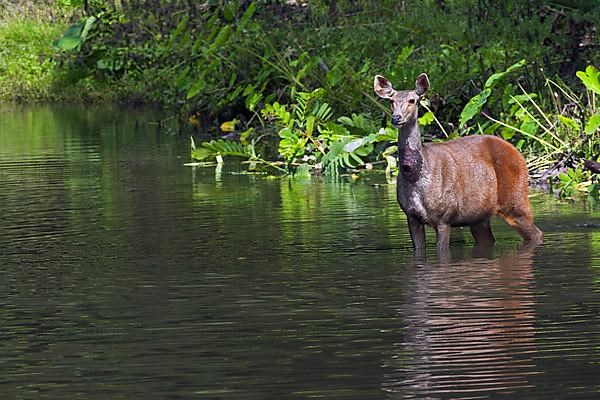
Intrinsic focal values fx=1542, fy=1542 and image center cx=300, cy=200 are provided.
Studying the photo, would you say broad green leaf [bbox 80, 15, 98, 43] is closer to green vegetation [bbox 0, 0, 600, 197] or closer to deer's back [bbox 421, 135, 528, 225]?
green vegetation [bbox 0, 0, 600, 197]

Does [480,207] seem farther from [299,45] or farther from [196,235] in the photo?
[299,45]

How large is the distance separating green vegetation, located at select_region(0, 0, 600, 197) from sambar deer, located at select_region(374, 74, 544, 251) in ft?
10.3

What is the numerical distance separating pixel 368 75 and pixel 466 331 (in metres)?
13.1

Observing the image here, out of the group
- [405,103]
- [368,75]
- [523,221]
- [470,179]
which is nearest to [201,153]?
[368,75]

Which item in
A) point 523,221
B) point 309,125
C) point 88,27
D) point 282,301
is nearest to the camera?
point 282,301

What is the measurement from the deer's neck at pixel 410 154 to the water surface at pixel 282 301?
65 cm

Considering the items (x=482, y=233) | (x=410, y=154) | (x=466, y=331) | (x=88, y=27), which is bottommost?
(x=466, y=331)

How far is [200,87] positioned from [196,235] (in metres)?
10.4

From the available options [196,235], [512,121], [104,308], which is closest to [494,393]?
[104,308]

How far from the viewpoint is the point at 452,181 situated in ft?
38.5

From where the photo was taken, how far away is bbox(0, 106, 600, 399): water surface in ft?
25.7

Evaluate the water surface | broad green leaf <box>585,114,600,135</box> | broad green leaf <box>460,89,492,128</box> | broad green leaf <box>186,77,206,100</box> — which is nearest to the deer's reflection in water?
the water surface

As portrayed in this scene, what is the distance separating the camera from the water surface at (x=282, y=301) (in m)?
7.83

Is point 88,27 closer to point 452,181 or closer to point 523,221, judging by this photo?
point 523,221
